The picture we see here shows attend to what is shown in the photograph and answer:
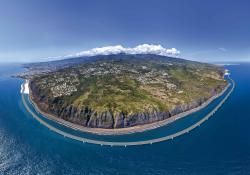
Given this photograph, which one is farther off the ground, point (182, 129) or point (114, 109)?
point (114, 109)

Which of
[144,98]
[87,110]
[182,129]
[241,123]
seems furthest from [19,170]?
[241,123]

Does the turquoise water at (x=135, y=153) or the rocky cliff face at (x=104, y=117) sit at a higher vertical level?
the rocky cliff face at (x=104, y=117)

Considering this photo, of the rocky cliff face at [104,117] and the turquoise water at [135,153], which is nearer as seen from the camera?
the turquoise water at [135,153]

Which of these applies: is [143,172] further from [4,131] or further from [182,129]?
[4,131]

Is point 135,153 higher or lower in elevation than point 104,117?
lower

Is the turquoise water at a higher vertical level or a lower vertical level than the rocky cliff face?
lower

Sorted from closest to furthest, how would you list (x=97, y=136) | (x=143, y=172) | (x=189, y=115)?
1. (x=143, y=172)
2. (x=97, y=136)
3. (x=189, y=115)

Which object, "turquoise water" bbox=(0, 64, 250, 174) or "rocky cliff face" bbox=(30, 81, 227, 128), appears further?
"rocky cliff face" bbox=(30, 81, 227, 128)

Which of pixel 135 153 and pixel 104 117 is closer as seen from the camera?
pixel 135 153
